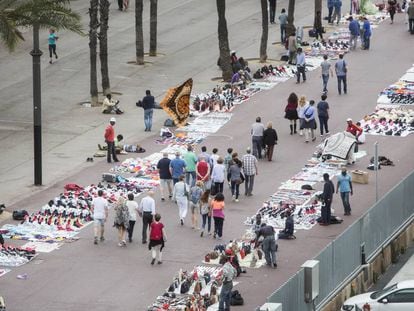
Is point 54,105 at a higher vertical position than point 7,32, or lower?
lower

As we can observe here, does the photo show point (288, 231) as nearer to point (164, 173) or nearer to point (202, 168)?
point (202, 168)

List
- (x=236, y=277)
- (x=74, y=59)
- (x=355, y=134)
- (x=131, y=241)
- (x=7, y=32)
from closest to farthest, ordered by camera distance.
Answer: (x=236, y=277), (x=131, y=241), (x=7, y=32), (x=355, y=134), (x=74, y=59)

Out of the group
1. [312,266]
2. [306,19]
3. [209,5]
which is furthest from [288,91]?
[312,266]

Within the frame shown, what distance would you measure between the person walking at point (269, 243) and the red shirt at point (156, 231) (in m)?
2.39

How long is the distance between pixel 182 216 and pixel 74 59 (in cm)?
2423

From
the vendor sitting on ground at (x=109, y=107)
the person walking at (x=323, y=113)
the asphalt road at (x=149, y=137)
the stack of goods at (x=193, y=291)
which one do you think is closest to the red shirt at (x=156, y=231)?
the asphalt road at (x=149, y=137)

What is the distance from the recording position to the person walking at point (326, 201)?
39.5 meters

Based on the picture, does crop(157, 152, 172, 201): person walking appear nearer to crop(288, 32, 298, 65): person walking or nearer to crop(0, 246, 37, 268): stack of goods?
crop(0, 246, 37, 268): stack of goods

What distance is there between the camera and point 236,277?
36.0 m

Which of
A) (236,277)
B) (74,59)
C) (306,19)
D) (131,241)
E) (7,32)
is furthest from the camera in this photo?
(306,19)

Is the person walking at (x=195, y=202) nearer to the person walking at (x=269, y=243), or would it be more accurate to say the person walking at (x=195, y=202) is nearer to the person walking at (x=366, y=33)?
the person walking at (x=269, y=243)

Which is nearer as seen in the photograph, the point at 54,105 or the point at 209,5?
the point at 54,105

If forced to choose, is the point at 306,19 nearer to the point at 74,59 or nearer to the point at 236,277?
the point at 74,59

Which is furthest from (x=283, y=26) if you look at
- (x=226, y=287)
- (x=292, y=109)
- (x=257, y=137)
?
(x=226, y=287)
